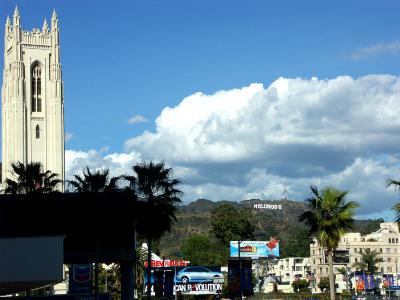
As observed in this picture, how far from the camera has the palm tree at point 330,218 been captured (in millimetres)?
50531

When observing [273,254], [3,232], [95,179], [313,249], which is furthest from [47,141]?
[3,232]

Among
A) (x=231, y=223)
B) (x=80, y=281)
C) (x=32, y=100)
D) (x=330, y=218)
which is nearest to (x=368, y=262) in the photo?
(x=231, y=223)

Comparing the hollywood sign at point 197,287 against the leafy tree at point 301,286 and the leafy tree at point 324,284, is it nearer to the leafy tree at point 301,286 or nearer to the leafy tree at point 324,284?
the leafy tree at point 324,284

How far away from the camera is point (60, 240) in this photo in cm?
3884

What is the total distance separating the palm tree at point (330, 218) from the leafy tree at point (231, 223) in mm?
138991

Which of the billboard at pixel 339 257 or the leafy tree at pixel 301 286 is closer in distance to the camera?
the billboard at pixel 339 257

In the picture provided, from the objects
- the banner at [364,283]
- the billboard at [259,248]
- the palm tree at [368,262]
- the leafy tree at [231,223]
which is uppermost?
the leafy tree at [231,223]

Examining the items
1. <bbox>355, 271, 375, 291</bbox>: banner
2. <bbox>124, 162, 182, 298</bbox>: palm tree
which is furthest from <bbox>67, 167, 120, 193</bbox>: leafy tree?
<bbox>355, 271, 375, 291</bbox>: banner

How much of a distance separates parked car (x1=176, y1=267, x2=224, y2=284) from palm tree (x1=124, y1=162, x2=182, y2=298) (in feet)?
271

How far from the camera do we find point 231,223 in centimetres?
19150

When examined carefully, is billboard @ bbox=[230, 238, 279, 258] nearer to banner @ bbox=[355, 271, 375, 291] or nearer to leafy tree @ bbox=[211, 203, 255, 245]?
leafy tree @ bbox=[211, 203, 255, 245]

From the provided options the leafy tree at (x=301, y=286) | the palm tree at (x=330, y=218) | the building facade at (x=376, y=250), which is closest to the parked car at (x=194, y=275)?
the leafy tree at (x=301, y=286)

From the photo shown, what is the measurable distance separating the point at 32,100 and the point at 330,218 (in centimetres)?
11967

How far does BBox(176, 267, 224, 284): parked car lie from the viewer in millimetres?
Answer: 149250
